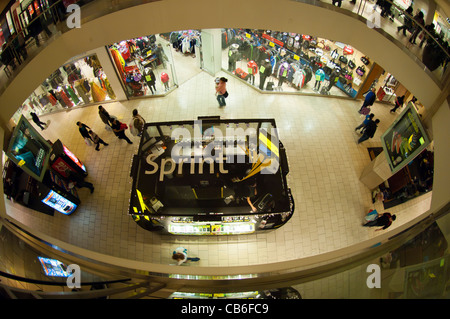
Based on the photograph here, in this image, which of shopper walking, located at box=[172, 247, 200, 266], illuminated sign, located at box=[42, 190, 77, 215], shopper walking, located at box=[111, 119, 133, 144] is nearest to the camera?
shopper walking, located at box=[172, 247, 200, 266]

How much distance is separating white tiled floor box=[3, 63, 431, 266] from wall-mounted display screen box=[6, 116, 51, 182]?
190 cm

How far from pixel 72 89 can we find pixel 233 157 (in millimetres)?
7180

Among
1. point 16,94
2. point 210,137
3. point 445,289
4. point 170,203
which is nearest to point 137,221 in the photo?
point 170,203

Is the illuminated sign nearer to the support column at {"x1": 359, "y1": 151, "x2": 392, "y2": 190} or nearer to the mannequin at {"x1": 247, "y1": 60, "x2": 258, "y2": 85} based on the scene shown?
the mannequin at {"x1": 247, "y1": 60, "x2": 258, "y2": 85}

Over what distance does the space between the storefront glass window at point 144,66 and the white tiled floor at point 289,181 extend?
519mm

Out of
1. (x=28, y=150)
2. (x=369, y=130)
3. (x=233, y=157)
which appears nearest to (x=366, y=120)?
(x=369, y=130)

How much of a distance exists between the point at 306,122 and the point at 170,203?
592 centimetres

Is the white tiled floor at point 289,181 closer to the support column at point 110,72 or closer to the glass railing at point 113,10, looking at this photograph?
the support column at point 110,72

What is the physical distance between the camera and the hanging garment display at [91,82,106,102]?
9570mm

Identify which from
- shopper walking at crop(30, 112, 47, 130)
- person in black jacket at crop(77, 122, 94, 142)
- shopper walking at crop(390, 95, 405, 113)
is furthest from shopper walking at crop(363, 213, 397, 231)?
shopper walking at crop(30, 112, 47, 130)

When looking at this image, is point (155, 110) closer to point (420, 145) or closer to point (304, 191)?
point (304, 191)

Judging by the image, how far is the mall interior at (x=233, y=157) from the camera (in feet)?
11.2

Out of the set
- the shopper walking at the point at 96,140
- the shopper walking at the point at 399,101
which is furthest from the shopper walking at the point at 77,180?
the shopper walking at the point at 399,101

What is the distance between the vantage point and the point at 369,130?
26.1 ft
